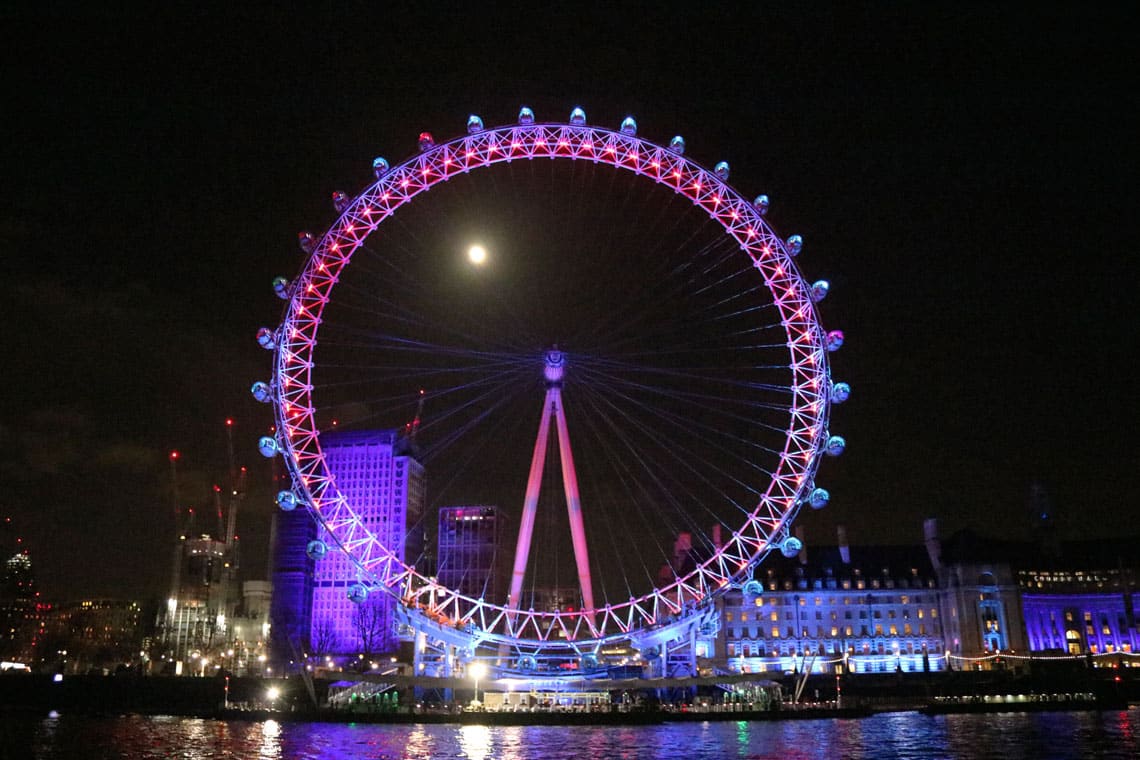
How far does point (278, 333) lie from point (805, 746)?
38.1 m

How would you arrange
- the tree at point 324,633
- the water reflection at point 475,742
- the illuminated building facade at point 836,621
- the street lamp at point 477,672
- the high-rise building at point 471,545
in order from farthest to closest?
the high-rise building at point 471,545 < the tree at point 324,633 < the illuminated building facade at point 836,621 < the street lamp at point 477,672 < the water reflection at point 475,742

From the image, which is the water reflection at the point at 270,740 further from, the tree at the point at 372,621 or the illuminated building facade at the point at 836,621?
the tree at the point at 372,621

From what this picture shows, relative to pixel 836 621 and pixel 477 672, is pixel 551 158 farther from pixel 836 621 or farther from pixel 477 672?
pixel 836 621

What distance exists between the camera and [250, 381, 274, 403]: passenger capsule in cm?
5856

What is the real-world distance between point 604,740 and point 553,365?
2165 centimetres

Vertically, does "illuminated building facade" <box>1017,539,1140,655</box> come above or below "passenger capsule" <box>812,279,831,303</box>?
below

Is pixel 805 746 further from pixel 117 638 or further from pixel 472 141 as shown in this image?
pixel 117 638

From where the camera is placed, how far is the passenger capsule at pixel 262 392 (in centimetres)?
5856

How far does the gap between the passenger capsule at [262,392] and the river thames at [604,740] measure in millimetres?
19571

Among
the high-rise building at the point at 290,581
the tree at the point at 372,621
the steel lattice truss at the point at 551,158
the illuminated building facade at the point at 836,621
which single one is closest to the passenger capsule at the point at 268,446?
the steel lattice truss at the point at 551,158

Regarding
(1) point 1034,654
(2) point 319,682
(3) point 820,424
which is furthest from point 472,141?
(1) point 1034,654

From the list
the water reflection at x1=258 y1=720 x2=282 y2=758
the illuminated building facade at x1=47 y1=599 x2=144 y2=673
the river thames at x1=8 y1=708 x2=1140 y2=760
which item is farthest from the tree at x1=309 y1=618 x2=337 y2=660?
the water reflection at x1=258 y1=720 x2=282 y2=758

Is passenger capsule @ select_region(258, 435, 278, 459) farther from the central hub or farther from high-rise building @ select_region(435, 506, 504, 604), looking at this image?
high-rise building @ select_region(435, 506, 504, 604)

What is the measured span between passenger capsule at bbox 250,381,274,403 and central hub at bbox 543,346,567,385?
1686 centimetres
